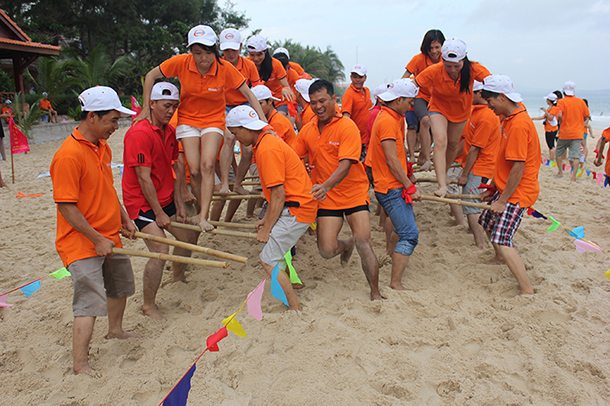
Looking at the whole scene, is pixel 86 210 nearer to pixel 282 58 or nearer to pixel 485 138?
pixel 485 138

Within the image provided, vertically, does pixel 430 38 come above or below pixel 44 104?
above

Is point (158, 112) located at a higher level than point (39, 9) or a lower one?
lower

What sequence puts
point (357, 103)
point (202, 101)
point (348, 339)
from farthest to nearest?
1. point (357, 103)
2. point (202, 101)
3. point (348, 339)

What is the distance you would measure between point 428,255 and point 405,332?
1.86 m

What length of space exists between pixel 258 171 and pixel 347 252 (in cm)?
145

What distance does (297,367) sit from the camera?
2975mm

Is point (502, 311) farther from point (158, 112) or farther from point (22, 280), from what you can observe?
point (22, 280)

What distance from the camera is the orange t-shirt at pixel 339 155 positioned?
3807mm

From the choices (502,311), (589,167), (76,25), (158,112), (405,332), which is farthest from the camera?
(76,25)

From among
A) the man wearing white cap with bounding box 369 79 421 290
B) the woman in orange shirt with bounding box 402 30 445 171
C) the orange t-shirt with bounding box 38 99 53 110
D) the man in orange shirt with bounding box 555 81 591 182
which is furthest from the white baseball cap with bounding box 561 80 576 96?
the orange t-shirt with bounding box 38 99 53 110

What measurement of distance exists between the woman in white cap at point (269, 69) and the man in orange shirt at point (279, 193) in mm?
2025

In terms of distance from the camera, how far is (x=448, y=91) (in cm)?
464

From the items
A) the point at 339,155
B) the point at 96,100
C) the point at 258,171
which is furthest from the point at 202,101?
the point at 339,155

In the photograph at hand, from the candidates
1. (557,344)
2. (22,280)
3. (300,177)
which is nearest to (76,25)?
(22,280)
